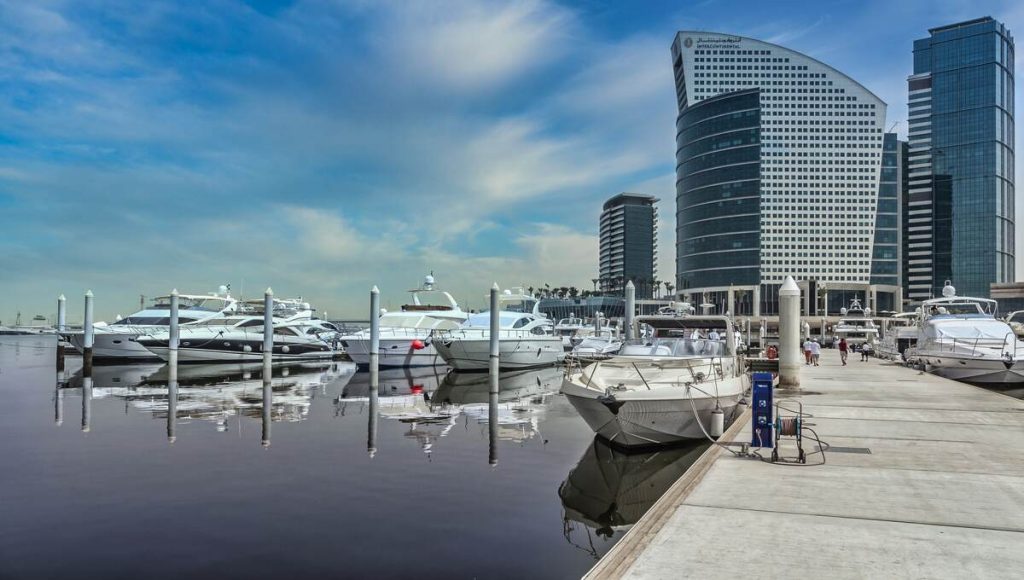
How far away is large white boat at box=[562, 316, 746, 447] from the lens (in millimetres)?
15305

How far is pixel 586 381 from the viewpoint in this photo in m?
16.6

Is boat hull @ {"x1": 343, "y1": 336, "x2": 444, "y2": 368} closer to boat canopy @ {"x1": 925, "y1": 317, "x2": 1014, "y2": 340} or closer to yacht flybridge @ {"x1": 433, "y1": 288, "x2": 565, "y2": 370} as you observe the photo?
yacht flybridge @ {"x1": 433, "y1": 288, "x2": 565, "y2": 370}

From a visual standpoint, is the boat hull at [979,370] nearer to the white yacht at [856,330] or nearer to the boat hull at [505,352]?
the boat hull at [505,352]

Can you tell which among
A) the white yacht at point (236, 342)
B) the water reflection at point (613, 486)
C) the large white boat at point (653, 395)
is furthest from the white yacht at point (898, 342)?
the white yacht at point (236, 342)

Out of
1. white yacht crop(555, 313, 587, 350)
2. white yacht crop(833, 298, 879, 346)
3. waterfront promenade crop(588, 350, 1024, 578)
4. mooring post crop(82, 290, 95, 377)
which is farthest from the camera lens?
white yacht crop(833, 298, 879, 346)

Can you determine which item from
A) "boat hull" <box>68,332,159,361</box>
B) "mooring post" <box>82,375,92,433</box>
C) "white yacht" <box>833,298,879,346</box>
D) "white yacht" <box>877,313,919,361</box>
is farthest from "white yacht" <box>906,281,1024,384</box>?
"boat hull" <box>68,332,159,361</box>

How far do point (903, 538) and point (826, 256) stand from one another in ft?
600

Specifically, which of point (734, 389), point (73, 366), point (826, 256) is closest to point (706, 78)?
point (826, 256)

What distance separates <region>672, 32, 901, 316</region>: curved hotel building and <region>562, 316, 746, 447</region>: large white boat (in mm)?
159327

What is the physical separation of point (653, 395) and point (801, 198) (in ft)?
578

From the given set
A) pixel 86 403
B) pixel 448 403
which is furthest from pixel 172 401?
pixel 448 403

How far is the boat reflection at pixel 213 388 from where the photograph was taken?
23.6 meters

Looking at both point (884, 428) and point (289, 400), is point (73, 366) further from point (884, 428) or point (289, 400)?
point (884, 428)

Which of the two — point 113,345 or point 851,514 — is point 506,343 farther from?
point 851,514
